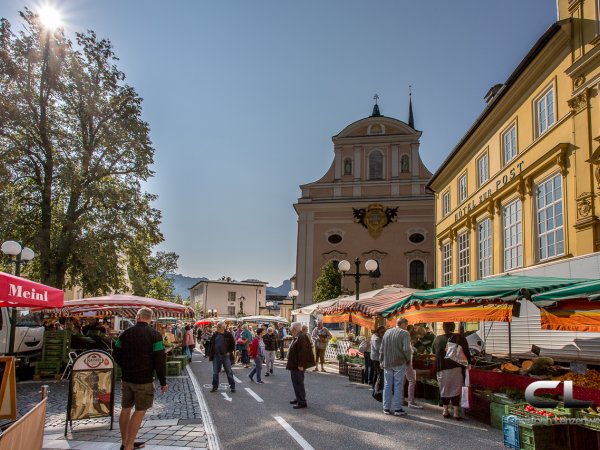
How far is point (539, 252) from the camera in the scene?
1628 centimetres

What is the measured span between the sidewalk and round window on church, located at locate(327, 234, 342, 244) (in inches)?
1369

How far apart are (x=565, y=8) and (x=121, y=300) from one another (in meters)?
15.2

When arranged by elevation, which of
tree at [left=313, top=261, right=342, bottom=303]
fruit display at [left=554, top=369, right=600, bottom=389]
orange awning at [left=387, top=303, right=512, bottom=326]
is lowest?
fruit display at [left=554, top=369, right=600, bottom=389]

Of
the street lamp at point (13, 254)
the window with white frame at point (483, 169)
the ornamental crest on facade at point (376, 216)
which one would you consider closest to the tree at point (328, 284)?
the ornamental crest on facade at point (376, 216)

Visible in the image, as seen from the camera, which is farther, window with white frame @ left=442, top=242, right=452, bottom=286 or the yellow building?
window with white frame @ left=442, top=242, right=452, bottom=286

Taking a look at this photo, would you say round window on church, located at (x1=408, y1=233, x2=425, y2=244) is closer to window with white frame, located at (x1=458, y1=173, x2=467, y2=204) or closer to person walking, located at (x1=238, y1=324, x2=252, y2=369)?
window with white frame, located at (x1=458, y1=173, x2=467, y2=204)

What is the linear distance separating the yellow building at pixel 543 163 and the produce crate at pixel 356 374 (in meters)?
5.97

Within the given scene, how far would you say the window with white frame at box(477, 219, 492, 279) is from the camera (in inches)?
830

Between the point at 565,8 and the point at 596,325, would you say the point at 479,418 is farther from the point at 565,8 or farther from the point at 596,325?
the point at 565,8

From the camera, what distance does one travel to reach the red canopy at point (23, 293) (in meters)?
7.45

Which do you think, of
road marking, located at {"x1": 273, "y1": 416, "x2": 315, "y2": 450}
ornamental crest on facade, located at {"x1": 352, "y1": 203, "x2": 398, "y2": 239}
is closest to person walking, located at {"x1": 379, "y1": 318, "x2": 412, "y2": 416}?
road marking, located at {"x1": 273, "y1": 416, "x2": 315, "y2": 450}

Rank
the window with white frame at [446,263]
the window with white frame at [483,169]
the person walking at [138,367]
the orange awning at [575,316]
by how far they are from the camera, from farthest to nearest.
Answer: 1. the window with white frame at [446,263]
2. the window with white frame at [483,169]
3. the orange awning at [575,316]
4. the person walking at [138,367]

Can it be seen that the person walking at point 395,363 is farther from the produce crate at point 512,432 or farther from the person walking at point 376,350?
the produce crate at point 512,432

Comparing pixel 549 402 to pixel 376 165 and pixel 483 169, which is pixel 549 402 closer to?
pixel 483 169
